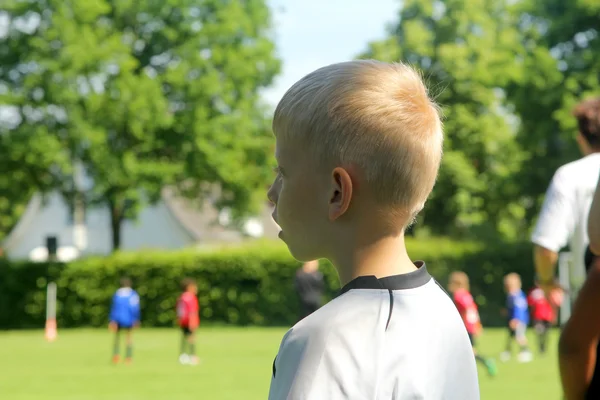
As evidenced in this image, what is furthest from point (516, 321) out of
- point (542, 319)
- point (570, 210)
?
point (570, 210)

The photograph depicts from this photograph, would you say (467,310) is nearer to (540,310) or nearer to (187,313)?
(540,310)

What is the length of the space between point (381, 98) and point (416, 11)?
54.7 meters

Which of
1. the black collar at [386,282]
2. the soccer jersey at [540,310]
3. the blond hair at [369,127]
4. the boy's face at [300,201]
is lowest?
the soccer jersey at [540,310]

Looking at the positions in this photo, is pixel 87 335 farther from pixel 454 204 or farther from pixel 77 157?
pixel 454 204

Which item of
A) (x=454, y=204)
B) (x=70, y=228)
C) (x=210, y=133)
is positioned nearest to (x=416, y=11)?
(x=454, y=204)

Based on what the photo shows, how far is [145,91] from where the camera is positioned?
44.5 metres

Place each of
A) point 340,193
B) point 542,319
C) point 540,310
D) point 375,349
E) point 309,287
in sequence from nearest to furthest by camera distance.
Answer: point 375,349, point 340,193, point 309,287, point 542,319, point 540,310

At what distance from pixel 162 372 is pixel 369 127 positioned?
18804 millimetres

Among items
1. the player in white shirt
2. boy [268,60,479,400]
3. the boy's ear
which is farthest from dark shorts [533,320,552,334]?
the boy's ear

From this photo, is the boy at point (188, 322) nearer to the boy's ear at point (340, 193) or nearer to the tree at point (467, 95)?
the boy's ear at point (340, 193)

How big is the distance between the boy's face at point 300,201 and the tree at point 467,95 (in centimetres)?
4944

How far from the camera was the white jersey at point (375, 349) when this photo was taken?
5.47ft

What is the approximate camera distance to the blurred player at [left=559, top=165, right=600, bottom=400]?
2219 millimetres

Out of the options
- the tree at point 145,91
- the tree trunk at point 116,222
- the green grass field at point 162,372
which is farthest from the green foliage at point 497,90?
the tree trunk at point 116,222
